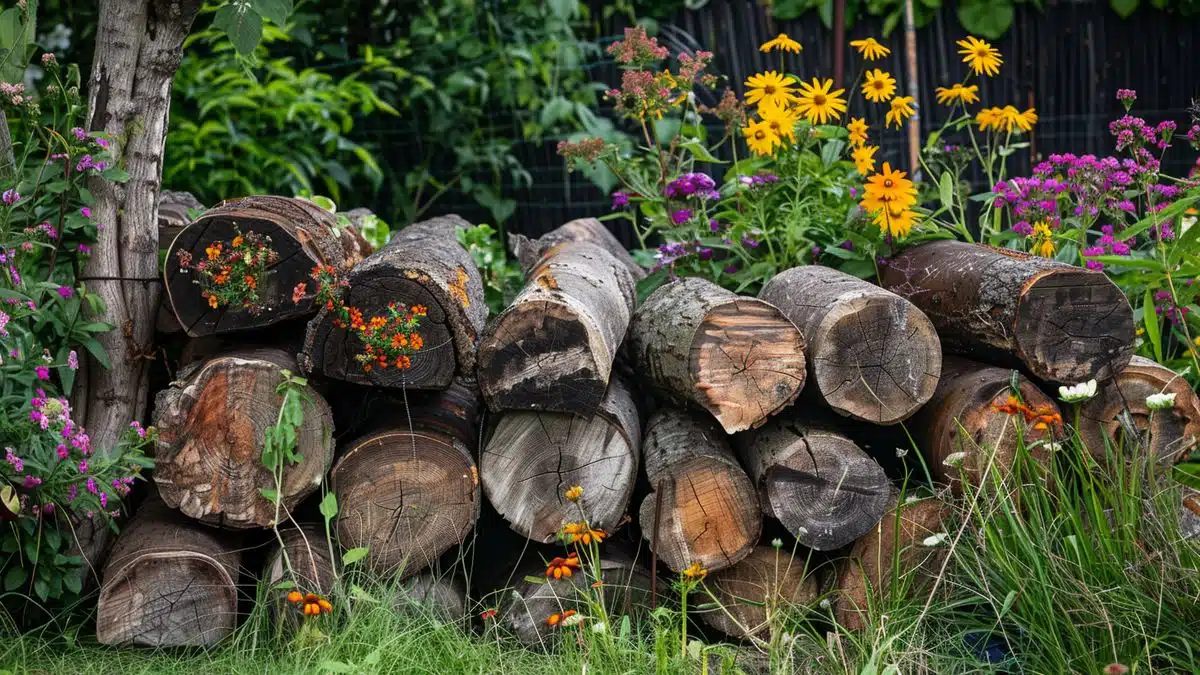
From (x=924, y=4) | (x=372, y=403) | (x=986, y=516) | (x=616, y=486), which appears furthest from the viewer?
(x=924, y=4)

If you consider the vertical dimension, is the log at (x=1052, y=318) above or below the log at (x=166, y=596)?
above

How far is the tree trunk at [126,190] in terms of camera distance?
2.85 meters

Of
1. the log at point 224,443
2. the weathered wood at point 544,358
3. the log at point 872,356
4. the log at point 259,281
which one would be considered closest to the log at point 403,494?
the log at point 224,443

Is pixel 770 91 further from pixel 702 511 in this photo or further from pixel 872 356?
pixel 702 511

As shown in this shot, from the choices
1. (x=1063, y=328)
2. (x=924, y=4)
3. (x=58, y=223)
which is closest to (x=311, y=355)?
(x=58, y=223)

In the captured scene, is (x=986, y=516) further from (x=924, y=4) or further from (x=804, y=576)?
(x=924, y=4)

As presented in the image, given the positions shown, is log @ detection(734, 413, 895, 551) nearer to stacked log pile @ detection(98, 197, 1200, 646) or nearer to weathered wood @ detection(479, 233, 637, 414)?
stacked log pile @ detection(98, 197, 1200, 646)

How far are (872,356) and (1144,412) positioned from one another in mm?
774

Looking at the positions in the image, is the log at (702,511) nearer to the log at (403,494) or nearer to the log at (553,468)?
the log at (553,468)

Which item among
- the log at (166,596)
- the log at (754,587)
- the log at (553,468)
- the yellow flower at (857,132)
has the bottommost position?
the log at (754,587)

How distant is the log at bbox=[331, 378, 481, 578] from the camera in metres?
→ 2.73

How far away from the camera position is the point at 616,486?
9.00 ft

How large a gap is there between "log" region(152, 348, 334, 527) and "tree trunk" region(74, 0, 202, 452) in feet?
1.06

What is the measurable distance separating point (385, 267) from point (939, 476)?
1.46 m
